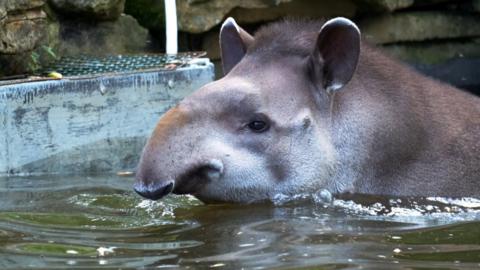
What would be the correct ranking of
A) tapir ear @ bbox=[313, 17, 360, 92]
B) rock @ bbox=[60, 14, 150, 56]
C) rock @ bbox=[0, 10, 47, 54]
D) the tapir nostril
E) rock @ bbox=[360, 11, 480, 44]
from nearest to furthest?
1. the tapir nostril
2. tapir ear @ bbox=[313, 17, 360, 92]
3. rock @ bbox=[0, 10, 47, 54]
4. rock @ bbox=[60, 14, 150, 56]
5. rock @ bbox=[360, 11, 480, 44]

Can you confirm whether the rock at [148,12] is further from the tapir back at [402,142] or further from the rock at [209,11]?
the tapir back at [402,142]

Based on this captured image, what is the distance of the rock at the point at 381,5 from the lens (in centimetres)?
1186

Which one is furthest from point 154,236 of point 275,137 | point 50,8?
point 50,8

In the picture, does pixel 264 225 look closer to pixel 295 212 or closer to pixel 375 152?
pixel 295 212

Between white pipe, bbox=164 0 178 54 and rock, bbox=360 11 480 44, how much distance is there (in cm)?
319

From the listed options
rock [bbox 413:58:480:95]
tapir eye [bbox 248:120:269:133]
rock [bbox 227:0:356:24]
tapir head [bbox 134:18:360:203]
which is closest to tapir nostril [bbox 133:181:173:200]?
tapir head [bbox 134:18:360:203]

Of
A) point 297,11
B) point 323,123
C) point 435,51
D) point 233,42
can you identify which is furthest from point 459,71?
point 323,123

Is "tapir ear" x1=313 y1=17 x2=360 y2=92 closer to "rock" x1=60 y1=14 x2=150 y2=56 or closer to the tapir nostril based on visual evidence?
the tapir nostril

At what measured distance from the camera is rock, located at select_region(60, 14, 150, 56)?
9430 mm

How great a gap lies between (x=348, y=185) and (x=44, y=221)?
1675 millimetres

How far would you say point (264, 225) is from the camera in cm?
541

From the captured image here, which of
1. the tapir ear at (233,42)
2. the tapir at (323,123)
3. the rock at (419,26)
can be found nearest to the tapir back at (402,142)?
the tapir at (323,123)

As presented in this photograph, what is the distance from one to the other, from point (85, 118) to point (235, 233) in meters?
3.11

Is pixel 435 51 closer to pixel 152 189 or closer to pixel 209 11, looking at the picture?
pixel 209 11
